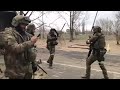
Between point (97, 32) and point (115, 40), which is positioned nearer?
point (97, 32)

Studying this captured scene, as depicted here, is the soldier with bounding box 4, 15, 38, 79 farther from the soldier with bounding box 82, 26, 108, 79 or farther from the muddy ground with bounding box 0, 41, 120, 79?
the soldier with bounding box 82, 26, 108, 79

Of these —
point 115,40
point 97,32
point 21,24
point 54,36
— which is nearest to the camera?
point 21,24

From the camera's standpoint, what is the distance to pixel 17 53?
3.43m

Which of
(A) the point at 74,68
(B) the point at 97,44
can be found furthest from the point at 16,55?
(A) the point at 74,68

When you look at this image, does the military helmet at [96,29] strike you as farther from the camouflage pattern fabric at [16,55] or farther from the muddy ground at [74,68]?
the camouflage pattern fabric at [16,55]

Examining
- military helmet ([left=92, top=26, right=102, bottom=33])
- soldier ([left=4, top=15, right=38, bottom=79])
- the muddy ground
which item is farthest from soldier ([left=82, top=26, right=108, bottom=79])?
soldier ([left=4, top=15, right=38, bottom=79])

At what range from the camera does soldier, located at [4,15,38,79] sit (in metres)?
3.38

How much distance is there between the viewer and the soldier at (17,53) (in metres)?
3.38

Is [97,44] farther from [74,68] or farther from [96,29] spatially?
[74,68]
